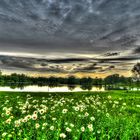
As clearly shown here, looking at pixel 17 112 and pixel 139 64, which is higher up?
pixel 139 64

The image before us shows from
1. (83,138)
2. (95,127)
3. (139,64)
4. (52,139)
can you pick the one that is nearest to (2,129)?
(52,139)

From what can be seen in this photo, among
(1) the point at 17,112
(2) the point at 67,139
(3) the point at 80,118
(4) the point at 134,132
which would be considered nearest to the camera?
(2) the point at 67,139

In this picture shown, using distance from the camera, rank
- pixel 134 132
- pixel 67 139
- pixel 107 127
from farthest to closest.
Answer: pixel 107 127
pixel 134 132
pixel 67 139

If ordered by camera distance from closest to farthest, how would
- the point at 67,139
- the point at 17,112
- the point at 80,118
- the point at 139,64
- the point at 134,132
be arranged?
the point at 67,139 → the point at 134,132 → the point at 80,118 → the point at 17,112 → the point at 139,64

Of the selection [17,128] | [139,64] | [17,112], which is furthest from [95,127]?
[139,64]

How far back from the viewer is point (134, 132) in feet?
31.2

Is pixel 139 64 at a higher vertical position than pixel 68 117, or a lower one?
higher

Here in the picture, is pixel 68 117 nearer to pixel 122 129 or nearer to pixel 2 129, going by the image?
pixel 122 129

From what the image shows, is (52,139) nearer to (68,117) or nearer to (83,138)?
(83,138)

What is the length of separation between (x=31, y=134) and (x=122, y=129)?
328cm

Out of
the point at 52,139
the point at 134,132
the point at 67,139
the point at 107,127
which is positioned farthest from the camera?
the point at 107,127

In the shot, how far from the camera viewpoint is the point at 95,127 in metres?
9.95

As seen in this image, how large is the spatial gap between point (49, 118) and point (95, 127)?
2481mm

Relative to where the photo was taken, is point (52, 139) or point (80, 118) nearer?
point (52, 139)
